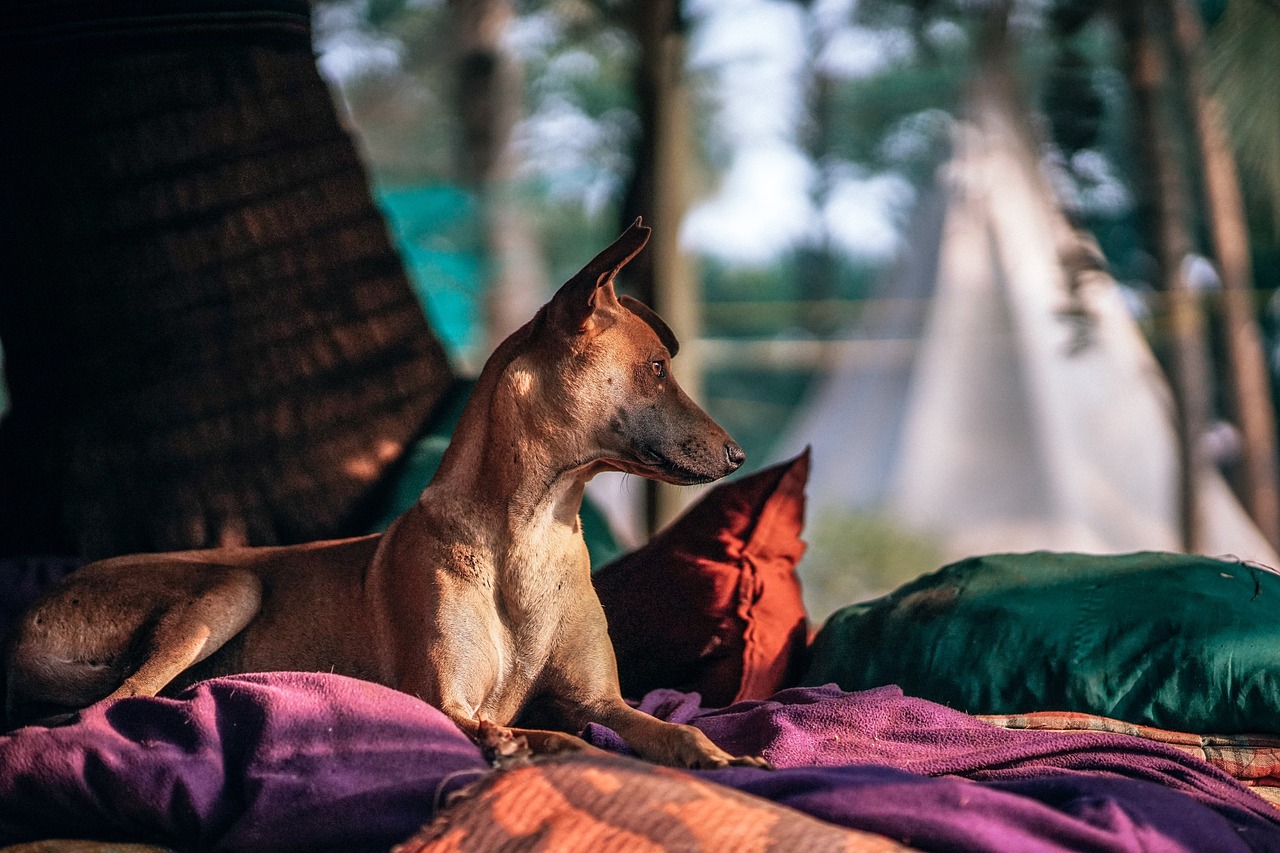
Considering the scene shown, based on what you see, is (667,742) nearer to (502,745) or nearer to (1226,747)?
(502,745)

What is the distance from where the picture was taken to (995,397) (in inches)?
312

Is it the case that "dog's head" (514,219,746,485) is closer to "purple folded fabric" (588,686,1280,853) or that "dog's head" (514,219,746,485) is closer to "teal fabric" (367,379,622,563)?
"purple folded fabric" (588,686,1280,853)

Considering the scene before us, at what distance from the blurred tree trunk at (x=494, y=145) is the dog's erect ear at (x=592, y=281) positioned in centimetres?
759

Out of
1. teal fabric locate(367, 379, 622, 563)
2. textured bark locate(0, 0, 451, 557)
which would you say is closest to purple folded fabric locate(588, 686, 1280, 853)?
teal fabric locate(367, 379, 622, 563)

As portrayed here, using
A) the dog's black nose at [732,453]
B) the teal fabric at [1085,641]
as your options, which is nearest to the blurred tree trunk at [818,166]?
the teal fabric at [1085,641]

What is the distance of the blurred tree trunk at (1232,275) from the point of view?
705cm

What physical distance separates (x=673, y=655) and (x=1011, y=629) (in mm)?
822

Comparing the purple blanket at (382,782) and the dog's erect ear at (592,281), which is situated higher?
the dog's erect ear at (592,281)

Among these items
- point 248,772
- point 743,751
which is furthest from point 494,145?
point 248,772

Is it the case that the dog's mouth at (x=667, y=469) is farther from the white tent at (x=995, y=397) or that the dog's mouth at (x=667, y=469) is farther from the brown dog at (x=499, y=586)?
the white tent at (x=995, y=397)

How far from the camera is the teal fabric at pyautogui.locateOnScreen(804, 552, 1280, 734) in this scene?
2605 mm

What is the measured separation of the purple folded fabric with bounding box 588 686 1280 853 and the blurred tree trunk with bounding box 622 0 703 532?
2.14 meters

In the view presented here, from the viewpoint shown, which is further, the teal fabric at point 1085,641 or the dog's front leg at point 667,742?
the teal fabric at point 1085,641

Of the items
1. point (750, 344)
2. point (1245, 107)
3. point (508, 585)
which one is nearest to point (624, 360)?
point (508, 585)
